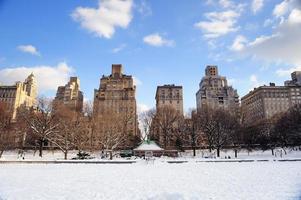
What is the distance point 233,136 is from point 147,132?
81.1ft

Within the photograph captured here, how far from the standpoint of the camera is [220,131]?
63188 mm

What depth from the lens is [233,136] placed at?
65812 millimetres

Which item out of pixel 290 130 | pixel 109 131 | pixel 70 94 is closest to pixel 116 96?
pixel 70 94

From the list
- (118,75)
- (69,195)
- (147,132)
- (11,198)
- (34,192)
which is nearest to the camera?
(11,198)

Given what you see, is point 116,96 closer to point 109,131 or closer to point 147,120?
point 147,120

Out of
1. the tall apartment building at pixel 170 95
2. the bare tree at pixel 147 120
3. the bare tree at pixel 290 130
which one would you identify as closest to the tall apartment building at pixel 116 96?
the tall apartment building at pixel 170 95

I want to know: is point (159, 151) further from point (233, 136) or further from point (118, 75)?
point (118, 75)

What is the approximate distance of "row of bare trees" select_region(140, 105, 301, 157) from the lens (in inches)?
2448

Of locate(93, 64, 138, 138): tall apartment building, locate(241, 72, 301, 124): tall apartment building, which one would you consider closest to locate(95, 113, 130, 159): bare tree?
locate(93, 64, 138, 138): tall apartment building

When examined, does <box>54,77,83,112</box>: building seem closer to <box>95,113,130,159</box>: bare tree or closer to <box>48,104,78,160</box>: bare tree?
<box>48,104,78,160</box>: bare tree

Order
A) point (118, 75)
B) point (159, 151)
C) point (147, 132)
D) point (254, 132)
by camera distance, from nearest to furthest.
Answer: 1. point (159, 151)
2. point (254, 132)
3. point (147, 132)
4. point (118, 75)

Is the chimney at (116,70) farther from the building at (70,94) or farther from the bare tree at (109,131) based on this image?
the bare tree at (109,131)

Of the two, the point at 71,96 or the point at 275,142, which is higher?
the point at 71,96

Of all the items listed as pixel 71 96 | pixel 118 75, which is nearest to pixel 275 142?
pixel 118 75
